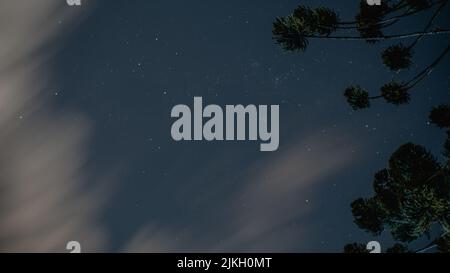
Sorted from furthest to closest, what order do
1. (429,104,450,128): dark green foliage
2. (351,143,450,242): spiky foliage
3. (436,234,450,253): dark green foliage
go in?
(429,104,450,128): dark green foliage, (436,234,450,253): dark green foliage, (351,143,450,242): spiky foliage

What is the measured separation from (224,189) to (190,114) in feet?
1.55

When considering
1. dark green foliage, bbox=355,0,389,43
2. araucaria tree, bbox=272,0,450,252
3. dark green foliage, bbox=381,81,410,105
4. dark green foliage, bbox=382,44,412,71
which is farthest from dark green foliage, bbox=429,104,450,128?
dark green foliage, bbox=355,0,389,43

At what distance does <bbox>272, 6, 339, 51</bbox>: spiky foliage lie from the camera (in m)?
1.91

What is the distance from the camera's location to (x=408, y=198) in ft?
5.16

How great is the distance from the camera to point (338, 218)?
2.84 m

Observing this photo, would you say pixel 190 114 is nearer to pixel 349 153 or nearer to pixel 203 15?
pixel 203 15

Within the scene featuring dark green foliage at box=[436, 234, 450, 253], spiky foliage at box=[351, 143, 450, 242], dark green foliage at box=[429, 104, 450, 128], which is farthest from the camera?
dark green foliage at box=[429, 104, 450, 128]

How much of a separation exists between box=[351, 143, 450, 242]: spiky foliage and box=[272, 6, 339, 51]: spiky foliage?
57 cm

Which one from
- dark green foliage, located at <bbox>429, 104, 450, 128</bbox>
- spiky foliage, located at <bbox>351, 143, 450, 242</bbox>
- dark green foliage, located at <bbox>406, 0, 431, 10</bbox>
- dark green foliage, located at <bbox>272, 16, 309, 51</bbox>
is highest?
dark green foliage, located at <bbox>406, 0, 431, 10</bbox>

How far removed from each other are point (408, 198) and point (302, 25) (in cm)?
77

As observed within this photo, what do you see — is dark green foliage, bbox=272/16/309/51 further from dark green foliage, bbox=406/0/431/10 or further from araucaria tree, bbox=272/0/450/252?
dark green foliage, bbox=406/0/431/10

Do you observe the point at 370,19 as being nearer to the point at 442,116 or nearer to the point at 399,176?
the point at 442,116

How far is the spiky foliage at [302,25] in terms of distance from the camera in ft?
6.27
